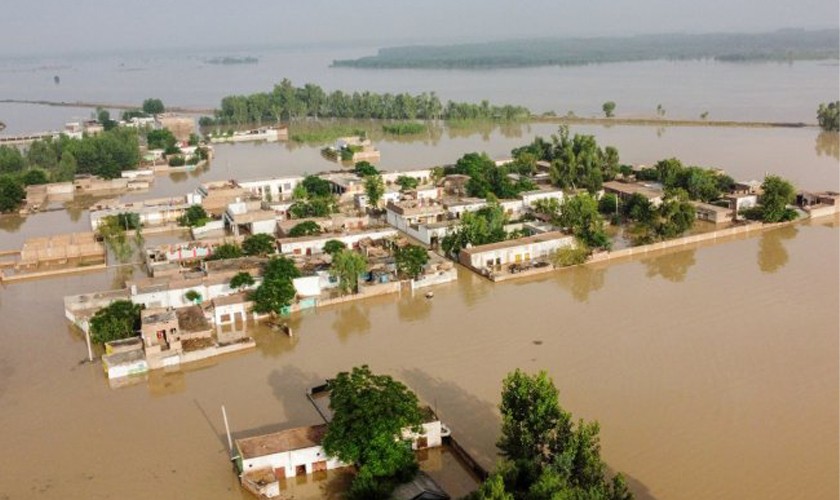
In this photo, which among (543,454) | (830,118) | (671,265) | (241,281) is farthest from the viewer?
(830,118)

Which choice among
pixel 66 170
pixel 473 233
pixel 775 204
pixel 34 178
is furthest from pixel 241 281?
pixel 66 170

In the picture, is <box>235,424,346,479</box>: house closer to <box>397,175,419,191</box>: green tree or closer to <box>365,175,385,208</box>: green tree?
<box>365,175,385,208</box>: green tree

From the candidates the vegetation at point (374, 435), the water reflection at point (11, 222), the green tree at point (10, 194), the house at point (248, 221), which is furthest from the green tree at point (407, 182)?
the vegetation at point (374, 435)

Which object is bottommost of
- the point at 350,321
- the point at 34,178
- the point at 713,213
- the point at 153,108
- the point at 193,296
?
the point at 350,321

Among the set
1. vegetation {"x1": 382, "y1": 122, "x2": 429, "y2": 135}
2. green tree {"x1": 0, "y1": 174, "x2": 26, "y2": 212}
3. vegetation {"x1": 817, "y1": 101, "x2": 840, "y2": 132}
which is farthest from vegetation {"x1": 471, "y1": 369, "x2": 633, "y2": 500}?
vegetation {"x1": 382, "y1": 122, "x2": 429, "y2": 135}

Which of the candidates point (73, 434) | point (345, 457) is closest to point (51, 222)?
point (73, 434)

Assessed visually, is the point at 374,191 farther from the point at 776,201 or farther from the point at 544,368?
the point at 544,368
